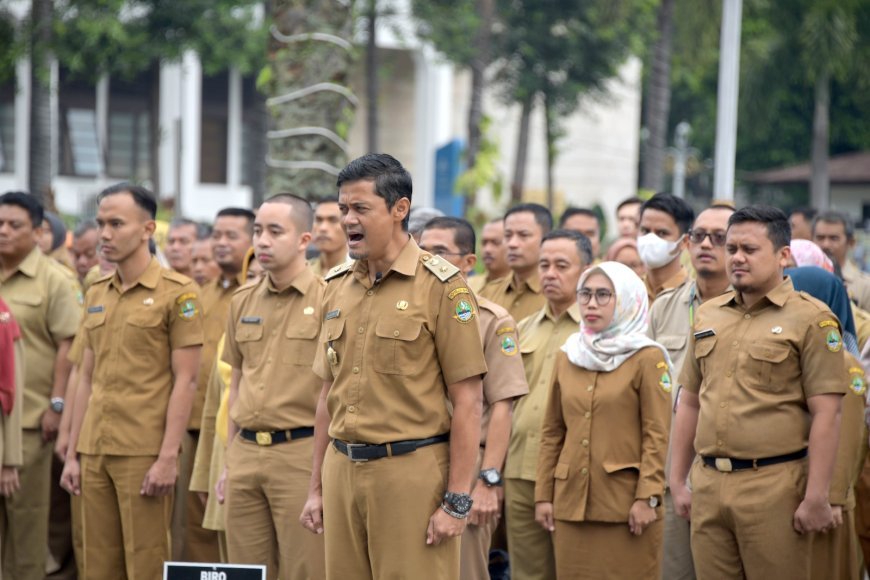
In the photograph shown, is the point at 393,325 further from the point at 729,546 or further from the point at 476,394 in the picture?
the point at 729,546

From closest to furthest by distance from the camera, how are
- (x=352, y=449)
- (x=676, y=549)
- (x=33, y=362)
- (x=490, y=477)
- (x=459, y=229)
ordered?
1. (x=352, y=449)
2. (x=490, y=477)
3. (x=676, y=549)
4. (x=459, y=229)
5. (x=33, y=362)

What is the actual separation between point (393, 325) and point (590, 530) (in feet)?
5.98

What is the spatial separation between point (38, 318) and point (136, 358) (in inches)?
56.6

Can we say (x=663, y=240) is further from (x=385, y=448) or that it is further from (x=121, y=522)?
(x=121, y=522)

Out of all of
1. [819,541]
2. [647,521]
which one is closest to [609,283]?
[647,521]

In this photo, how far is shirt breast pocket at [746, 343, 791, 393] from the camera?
5551 mm

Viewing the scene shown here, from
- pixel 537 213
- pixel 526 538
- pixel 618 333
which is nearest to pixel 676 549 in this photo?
pixel 526 538

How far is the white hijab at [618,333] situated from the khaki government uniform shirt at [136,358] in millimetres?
2161

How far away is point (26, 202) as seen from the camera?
7.99m

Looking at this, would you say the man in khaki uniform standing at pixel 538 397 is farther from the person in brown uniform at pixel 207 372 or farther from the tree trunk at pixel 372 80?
the tree trunk at pixel 372 80

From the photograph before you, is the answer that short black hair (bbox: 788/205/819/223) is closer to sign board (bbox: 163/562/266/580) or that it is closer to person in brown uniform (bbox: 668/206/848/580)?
person in brown uniform (bbox: 668/206/848/580)

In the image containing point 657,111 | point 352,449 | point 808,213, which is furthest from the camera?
point 657,111

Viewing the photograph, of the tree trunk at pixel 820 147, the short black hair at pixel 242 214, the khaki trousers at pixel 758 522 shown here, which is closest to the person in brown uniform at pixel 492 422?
the khaki trousers at pixel 758 522

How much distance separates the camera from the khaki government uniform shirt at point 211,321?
26.2 feet
